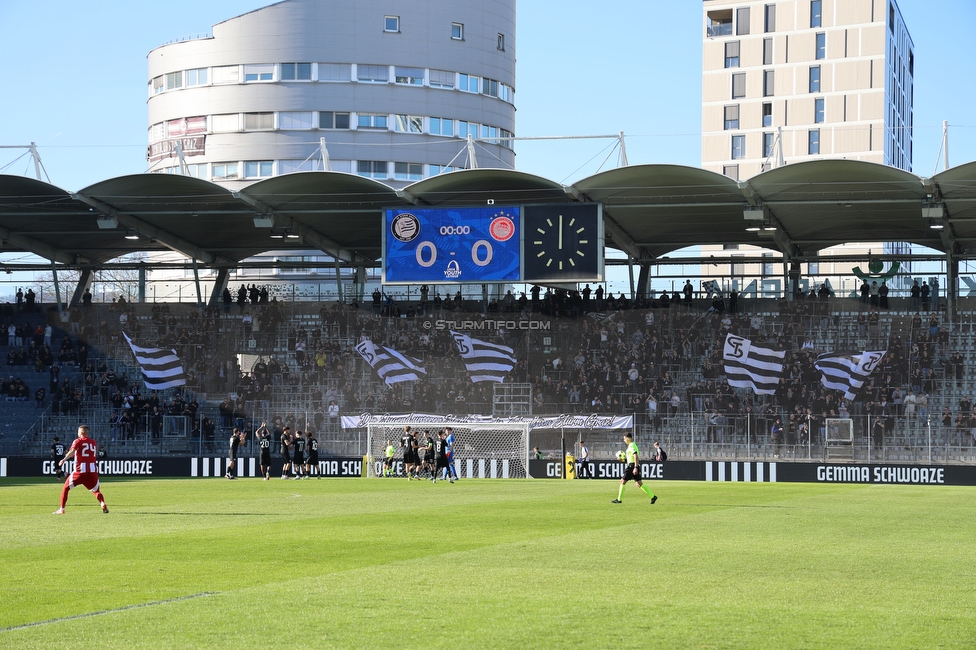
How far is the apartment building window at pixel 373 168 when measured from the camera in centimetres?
8550

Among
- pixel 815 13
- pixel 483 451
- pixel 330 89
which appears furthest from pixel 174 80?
pixel 815 13

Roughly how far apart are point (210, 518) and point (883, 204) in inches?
1374

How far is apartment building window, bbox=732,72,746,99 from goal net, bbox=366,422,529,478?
2863 inches

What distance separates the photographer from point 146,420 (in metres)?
49.7

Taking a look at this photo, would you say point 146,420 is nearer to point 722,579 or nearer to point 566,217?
point 566,217

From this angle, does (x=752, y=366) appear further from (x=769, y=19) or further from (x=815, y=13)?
(x=769, y=19)

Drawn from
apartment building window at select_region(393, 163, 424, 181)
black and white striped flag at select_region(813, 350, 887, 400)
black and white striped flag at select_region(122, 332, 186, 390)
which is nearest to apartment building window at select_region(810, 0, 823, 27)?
apartment building window at select_region(393, 163, 424, 181)

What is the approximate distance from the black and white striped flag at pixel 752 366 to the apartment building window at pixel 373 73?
141ft

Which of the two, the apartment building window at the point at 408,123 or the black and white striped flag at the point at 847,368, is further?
the apartment building window at the point at 408,123

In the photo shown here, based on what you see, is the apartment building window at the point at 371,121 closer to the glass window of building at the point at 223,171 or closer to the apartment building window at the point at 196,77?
the glass window of building at the point at 223,171

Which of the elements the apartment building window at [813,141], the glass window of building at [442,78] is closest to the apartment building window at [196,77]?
the glass window of building at [442,78]

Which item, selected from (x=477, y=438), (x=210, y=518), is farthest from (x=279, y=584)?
(x=477, y=438)

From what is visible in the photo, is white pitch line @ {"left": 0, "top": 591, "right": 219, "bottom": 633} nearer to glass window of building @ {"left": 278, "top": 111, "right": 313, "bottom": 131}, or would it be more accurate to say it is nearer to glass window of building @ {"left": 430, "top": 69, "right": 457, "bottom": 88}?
glass window of building @ {"left": 278, "top": 111, "right": 313, "bottom": 131}

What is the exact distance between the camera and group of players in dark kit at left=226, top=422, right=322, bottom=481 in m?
41.0
